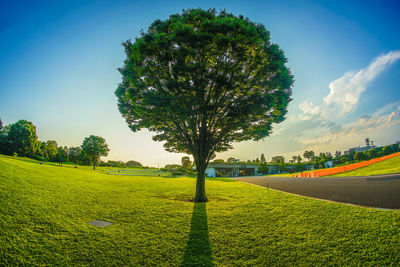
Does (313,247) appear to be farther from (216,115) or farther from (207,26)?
(207,26)

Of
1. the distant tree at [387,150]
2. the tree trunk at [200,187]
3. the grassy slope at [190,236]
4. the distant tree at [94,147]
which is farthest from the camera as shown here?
the distant tree at [387,150]

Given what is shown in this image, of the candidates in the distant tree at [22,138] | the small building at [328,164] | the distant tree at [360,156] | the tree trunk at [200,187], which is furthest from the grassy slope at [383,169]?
the distant tree at [22,138]

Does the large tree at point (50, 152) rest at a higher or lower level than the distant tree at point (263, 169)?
higher

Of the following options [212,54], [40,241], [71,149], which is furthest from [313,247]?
[71,149]

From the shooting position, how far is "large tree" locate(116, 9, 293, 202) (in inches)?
269

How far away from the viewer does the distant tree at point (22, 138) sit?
4803 centimetres

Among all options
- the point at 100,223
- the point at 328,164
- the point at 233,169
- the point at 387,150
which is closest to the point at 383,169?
the point at 100,223

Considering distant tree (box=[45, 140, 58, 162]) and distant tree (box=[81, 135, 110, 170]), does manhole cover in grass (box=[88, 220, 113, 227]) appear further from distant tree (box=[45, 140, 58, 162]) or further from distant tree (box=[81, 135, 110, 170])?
distant tree (box=[45, 140, 58, 162])

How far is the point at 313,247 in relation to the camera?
394cm

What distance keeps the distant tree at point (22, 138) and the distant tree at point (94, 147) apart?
20007 millimetres

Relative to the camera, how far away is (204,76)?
25.5 feet

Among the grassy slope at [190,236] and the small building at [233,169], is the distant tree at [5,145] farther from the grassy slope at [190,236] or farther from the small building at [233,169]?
the grassy slope at [190,236]

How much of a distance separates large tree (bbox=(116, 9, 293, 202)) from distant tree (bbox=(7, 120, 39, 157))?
64112mm

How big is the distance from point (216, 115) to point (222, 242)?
6.92m
